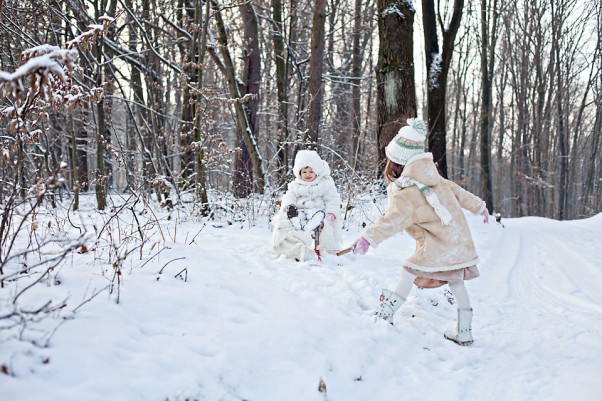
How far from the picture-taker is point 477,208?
357 centimetres

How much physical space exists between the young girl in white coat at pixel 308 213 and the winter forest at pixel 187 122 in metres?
0.54

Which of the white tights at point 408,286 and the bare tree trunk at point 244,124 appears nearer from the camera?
the white tights at point 408,286

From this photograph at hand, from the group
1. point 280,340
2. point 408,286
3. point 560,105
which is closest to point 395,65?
point 408,286

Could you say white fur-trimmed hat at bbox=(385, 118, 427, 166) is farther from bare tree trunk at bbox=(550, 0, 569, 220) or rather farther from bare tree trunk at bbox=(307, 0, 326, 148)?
bare tree trunk at bbox=(550, 0, 569, 220)

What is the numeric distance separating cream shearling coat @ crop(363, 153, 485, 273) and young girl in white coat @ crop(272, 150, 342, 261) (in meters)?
1.81

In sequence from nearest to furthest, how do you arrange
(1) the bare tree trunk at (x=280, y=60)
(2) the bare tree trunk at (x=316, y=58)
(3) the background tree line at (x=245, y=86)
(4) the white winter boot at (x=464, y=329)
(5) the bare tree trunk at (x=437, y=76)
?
(4) the white winter boot at (x=464, y=329)
(3) the background tree line at (x=245, y=86)
(2) the bare tree trunk at (x=316, y=58)
(5) the bare tree trunk at (x=437, y=76)
(1) the bare tree trunk at (x=280, y=60)

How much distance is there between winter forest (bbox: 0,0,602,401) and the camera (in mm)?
2459

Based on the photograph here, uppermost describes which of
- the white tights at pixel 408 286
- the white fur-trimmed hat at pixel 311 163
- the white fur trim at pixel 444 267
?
the white fur-trimmed hat at pixel 311 163

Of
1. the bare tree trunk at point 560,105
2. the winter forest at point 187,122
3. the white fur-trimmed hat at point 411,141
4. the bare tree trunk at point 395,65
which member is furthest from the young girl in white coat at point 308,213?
the bare tree trunk at point 560,105

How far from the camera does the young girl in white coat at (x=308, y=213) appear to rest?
5082 mm

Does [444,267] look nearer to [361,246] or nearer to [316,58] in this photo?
[361,246]

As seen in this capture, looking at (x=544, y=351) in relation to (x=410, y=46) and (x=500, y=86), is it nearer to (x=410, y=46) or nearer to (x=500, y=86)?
(x=410, y=46)

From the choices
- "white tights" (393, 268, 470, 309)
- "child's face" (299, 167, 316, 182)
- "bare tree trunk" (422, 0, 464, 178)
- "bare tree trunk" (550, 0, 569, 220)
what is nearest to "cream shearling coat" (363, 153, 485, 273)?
"white tights" (393, 268, 470, 309)

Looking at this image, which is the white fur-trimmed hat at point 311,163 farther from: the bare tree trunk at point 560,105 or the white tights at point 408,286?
the bare tree trunk at point 560,105
